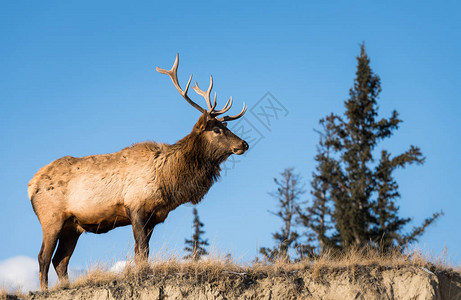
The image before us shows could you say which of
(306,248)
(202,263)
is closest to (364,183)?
(306,248)

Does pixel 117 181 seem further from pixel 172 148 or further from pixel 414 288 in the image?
pixel 414 288

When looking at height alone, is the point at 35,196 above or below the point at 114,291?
above

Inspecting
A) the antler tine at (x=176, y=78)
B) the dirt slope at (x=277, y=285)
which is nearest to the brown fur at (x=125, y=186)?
the antler tine at (x=176, y=78)

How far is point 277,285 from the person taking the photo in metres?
8.94

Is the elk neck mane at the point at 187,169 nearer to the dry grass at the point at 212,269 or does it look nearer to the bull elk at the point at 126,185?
the bull elk at the point at 126,185

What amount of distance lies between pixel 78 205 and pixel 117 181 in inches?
35.0

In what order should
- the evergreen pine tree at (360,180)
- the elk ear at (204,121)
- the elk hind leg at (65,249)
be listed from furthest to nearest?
the evergreen pine tree at (360,180) < the elk ear at (204,121) < the elk hind leg at (65,249)

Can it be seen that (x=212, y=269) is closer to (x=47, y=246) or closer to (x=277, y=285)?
(x=277, y=285)

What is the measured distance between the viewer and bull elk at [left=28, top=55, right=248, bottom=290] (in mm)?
10258

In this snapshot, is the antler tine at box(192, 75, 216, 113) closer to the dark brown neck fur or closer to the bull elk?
the bull elk

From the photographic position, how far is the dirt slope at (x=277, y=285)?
8.66 metres

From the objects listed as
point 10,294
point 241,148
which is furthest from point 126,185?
point 10,294

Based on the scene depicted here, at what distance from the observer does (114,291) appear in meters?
8.68

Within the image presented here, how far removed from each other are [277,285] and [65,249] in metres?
4.50
